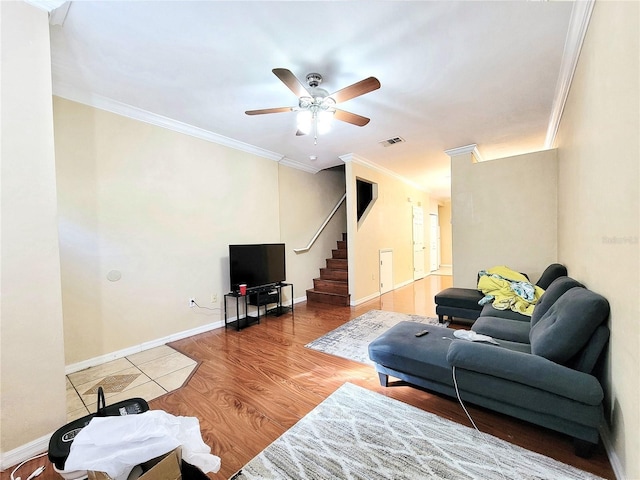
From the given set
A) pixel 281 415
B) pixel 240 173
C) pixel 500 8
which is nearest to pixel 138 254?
pixel 240 173

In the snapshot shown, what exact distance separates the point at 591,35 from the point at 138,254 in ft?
14.5

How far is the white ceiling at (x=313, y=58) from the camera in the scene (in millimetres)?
1720

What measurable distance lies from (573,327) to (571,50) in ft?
7.01

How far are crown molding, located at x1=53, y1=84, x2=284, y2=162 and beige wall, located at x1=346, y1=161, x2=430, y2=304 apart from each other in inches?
79.9

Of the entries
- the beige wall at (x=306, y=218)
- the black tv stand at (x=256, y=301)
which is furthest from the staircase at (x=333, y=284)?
the black tv stand at (x=256, y=301)

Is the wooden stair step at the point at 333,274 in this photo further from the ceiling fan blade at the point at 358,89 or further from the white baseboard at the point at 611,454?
the white baseboard at the point at 611,454

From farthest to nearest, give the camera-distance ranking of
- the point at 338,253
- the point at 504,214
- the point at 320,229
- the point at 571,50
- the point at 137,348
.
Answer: the point at 338,253, the point at 320,229, the point at 504,214, the point at 137,348, the point at 571,50

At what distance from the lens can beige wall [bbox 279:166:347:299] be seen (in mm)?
5027

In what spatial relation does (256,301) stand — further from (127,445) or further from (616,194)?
(616,194)

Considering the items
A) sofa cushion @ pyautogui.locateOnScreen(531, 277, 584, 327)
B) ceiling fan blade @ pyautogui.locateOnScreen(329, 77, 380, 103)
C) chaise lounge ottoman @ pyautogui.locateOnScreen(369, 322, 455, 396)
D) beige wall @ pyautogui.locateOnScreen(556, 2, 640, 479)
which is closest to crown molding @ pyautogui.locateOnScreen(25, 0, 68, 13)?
ceiling fan blade @ pyautogui.locateOnScreen(329, 77, 380, 103)

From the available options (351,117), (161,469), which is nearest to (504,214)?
(351,117)

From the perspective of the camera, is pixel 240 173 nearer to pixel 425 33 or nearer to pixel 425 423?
pixel 425 33

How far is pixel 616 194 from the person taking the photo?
54.8 inches

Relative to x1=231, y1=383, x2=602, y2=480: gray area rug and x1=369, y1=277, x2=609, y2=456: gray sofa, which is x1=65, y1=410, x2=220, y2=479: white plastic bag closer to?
x1=231, y1=383, x2=602, y2=480: gray area rug
